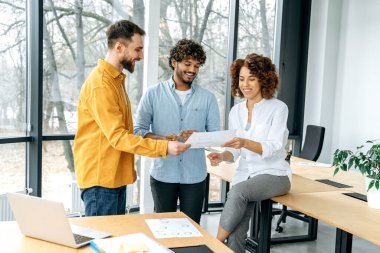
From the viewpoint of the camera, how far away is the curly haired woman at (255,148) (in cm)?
271

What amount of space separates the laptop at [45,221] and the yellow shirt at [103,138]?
0.44m

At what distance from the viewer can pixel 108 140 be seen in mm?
2178

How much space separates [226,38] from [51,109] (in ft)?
7.25

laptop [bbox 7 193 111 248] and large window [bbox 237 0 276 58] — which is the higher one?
large window [bbox 237 0 276 58]

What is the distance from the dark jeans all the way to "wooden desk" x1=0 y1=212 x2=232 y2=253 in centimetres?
57

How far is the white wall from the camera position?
198 inches

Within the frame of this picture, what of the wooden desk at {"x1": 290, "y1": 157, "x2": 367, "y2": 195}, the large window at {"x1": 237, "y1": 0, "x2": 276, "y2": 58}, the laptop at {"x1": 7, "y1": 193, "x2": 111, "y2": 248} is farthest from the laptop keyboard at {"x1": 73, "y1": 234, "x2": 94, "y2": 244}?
the large window at {"x1": 237, "y1": 0, "x2": 276, "y2": 58}

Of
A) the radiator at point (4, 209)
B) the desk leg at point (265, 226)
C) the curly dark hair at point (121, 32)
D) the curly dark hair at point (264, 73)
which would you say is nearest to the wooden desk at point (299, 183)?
the desk leg at point (265, 226)

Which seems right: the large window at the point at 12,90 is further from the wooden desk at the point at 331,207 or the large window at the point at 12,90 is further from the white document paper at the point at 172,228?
the white document paper at the point at 172,228

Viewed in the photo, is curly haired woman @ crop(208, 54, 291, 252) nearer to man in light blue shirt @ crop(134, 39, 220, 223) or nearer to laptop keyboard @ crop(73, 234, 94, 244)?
man in light blue shirt @ crop(134, 39, 220, 223)

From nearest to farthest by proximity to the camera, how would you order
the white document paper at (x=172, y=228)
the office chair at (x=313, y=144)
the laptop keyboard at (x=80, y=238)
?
1. the laptop keyboard at (x=80, y=238)
2. the white document paper at (x=172, y=228)
3. the office chair at (x=313, y=144)

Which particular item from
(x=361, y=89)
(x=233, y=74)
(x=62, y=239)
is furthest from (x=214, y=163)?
(x=361, y=89)

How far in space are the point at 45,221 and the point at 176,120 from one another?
4.18 feet

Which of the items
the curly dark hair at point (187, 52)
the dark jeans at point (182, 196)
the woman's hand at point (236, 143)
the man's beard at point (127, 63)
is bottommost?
the dark jeans at point (182, 196)
